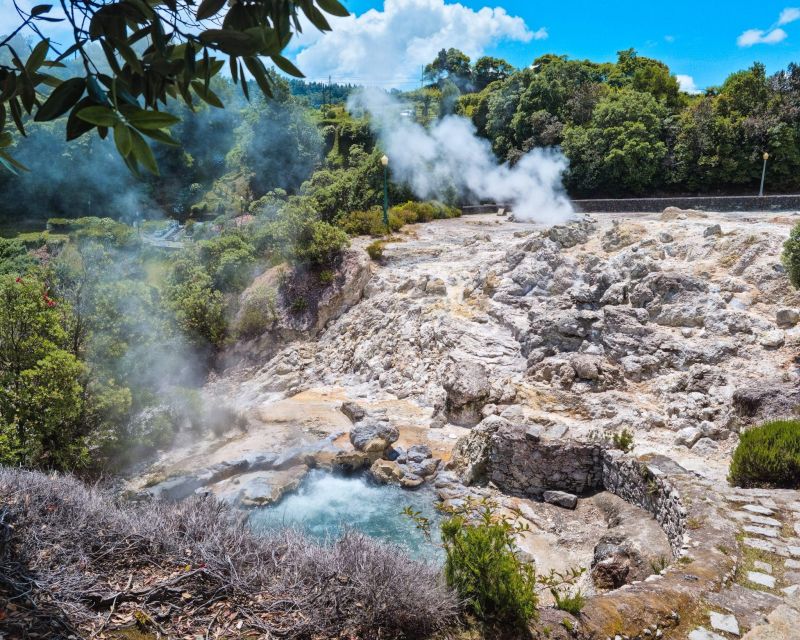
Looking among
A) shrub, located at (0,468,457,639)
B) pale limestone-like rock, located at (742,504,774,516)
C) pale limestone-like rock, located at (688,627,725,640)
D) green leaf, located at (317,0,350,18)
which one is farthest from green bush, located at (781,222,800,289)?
green leaf, located at (317,0,350,18)

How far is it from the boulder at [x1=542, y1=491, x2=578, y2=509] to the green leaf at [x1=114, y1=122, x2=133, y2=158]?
24.5 feet

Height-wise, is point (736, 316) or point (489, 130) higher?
point (489, 130)

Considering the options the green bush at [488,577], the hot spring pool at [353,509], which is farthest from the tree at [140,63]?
the hot spring pool at [353,509]

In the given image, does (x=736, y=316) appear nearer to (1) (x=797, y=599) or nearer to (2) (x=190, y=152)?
(1) (x=797, y=599)

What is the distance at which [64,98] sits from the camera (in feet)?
4.61

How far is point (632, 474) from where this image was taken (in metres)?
6.96

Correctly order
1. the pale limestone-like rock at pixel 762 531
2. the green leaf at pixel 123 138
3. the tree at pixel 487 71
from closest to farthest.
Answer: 1. the green leaf at pixel 123 138
2. the pale limestone-like rock at pixel 762 531
3. the tree at pixel 487 71

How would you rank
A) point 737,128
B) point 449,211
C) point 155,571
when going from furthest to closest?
point 449,211 < point 737,128 < point 155,571

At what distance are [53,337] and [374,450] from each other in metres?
5.66

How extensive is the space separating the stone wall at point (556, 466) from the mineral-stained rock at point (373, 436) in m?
Answer: 2.04

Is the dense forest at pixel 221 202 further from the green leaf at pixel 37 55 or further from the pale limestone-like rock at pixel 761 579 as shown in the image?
the pale limestone-like rock at pixel 761 579

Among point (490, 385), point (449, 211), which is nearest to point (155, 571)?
point (490, 385)

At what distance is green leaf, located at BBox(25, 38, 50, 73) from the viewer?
1538mm

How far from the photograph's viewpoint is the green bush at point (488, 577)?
3305mm
